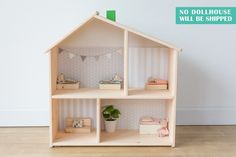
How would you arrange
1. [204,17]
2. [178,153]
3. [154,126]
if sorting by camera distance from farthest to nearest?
[204,17] < [154,126] < [178,153]

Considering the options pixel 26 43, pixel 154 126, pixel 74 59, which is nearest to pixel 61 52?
pixel 74 59

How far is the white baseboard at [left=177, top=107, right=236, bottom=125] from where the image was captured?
240cm

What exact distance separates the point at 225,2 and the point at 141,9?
0.57m

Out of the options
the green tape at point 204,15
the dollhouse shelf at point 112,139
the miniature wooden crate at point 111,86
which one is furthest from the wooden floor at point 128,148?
the green tape at point 204,15

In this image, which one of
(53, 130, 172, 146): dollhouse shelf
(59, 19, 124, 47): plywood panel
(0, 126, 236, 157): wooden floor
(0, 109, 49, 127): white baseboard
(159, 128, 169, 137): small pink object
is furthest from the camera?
(0, 109, 49, 127): white baseboard

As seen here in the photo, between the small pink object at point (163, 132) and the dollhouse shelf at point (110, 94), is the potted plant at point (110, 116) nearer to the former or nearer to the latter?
the dollhouse shelf at point (110, 94)

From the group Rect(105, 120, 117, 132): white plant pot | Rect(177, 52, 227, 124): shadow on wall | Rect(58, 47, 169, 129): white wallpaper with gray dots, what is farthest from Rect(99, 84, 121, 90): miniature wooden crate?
Rect(177, 52, 227, 124): shadow on wall

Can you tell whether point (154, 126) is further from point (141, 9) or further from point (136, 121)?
point (141, 9)

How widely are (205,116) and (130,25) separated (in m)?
0.83

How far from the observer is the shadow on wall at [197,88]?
7.76ft

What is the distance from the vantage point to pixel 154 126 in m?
2.17

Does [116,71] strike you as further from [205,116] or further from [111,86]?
[205,116]

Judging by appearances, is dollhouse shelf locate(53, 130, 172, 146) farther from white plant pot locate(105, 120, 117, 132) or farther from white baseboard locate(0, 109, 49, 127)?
white baseboard locate(0, 109, 49, 127)

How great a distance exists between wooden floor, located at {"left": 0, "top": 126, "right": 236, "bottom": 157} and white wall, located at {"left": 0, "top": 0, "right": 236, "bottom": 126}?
19 centimetres
